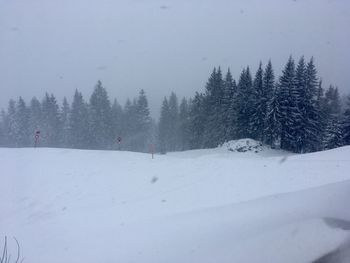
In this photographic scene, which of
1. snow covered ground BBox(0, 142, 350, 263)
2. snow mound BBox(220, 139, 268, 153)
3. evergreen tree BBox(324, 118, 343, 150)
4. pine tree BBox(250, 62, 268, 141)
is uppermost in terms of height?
pine tree BBox(250, 62, 268, 141)

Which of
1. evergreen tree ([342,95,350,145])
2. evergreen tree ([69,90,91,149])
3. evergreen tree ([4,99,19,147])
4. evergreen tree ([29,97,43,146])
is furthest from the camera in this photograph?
evergreen tree ([29,97,43,146])

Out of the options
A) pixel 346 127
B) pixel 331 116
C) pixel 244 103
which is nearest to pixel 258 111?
pixel 244 103

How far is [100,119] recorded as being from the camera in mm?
39188

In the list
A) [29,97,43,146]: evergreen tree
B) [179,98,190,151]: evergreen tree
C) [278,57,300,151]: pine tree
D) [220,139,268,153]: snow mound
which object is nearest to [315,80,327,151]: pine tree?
[278,57,300,151]: pine tree

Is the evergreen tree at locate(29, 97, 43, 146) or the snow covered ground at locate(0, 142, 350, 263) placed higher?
the evergreen tree at locate(29, 97, 43, 146)

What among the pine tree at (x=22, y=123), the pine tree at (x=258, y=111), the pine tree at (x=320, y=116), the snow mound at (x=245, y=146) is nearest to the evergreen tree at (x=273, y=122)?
the snow mound at (x=245, y=146)

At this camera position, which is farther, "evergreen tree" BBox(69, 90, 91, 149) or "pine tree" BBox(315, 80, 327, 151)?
"evergreen tree" BBox(69, 90, 91, 149)

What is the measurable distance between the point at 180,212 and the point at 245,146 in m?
21.9

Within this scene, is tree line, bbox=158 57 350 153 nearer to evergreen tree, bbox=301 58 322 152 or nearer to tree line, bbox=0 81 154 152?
evergreen tree, bbox=301 58 322 152

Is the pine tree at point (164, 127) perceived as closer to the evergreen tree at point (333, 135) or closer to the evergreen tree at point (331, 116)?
the evergreen tree at point (331, 116)

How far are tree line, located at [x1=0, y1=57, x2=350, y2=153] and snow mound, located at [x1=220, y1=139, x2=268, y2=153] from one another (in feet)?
3.35

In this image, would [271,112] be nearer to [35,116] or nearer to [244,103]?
[244,103]

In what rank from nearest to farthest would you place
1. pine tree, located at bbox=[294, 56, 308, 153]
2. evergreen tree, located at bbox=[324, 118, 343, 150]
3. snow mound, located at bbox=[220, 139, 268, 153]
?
evergreen tree, located at bbox=[324, 118, 343, 150], pine tree, located at bbox=[294, 56, 308, 153], snow mound, located at bbox=[220, 139, 268, 153]

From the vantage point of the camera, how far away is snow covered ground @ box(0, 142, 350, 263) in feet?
14.8
